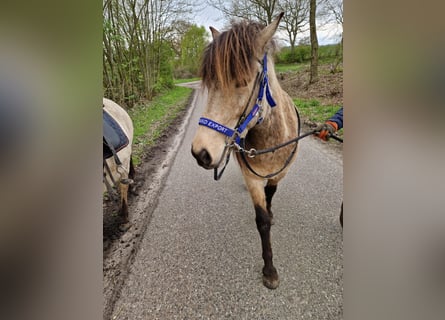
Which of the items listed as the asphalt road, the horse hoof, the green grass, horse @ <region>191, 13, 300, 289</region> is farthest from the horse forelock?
the horse hoof

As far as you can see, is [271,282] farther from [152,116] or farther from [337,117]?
[152,116]

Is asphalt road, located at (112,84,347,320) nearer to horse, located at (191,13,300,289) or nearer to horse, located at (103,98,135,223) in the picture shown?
horse, located at (191,13,300,289)

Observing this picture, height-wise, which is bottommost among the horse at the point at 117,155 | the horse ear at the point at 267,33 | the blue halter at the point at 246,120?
the horse at the point at 117,155

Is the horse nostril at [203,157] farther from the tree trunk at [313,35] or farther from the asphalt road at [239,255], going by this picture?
the tree trunk at [313,35]

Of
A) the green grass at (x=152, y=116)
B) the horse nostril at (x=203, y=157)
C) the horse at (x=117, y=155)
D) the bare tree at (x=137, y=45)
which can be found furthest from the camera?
the green grass at (x=152, y=116)

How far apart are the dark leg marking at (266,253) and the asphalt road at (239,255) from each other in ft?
0.11

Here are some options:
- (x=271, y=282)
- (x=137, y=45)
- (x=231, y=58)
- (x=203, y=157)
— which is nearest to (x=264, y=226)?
(x=271, y=282)

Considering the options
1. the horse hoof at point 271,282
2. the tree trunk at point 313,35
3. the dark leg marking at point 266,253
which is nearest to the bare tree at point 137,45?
the tree trunk at point 313,35

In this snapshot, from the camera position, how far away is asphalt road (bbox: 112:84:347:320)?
0.84m

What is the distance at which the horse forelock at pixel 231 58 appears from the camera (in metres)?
0.85

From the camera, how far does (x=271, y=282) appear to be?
1020 mm
